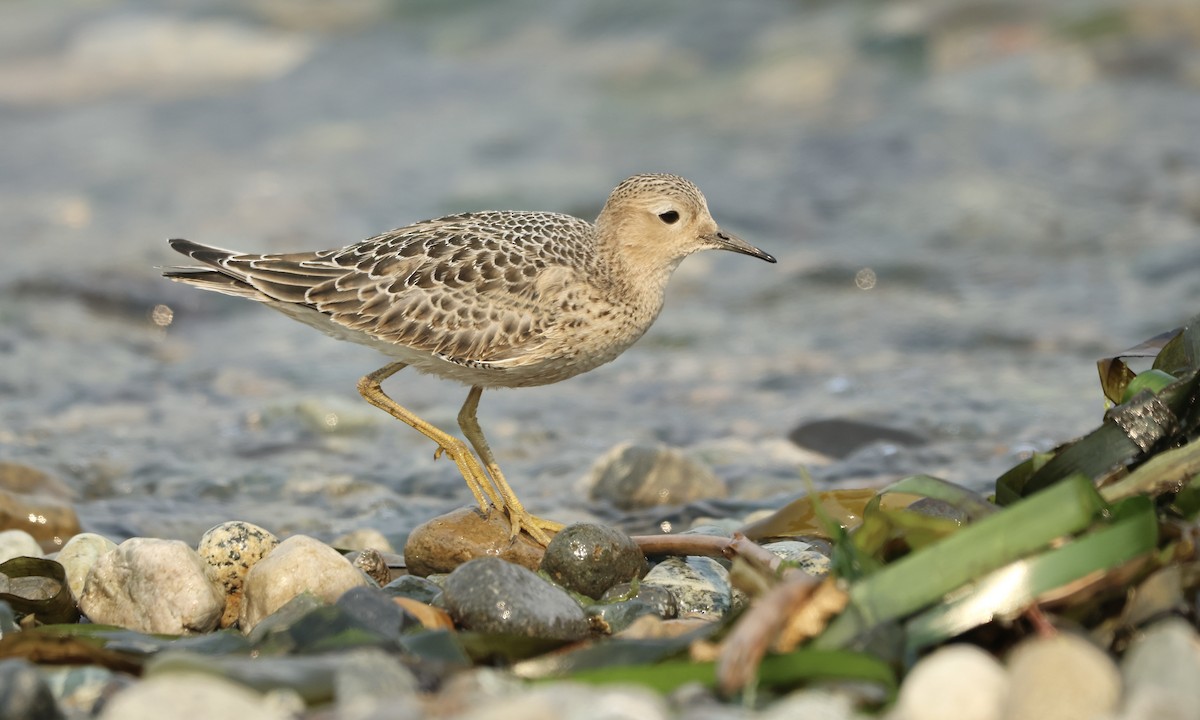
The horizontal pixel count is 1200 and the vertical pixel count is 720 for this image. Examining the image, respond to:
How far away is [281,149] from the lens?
44.8 feet

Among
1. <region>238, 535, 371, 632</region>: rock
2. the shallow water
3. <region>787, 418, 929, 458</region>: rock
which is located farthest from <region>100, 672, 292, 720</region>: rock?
<region>787, 418, 929, 458</region>: rock

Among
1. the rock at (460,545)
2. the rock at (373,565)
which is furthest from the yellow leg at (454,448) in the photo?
the rock at (373,565)

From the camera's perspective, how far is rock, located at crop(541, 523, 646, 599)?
453 centimetres

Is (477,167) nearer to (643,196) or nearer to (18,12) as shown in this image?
(643,196)

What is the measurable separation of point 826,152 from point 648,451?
7.25m

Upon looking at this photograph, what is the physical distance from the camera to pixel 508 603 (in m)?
3.90

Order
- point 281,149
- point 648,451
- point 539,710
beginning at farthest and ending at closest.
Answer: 1. point 281,149
2. point 648,451
3. point 539,710

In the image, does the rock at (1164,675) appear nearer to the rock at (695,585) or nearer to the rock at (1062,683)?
the rock at (1062,683)

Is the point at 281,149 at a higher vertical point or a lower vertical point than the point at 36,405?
higher

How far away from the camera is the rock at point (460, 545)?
500cm

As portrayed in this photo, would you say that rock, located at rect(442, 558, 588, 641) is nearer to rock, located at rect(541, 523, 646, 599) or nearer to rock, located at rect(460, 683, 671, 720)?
rock, located at rect(541, 523, 646, 599)

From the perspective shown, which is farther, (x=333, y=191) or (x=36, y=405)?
(x=333, y=191)

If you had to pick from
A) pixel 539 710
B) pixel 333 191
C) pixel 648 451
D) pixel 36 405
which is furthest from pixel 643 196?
pixel 333 191

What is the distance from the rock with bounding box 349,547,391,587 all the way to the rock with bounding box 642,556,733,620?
0.97 metres
